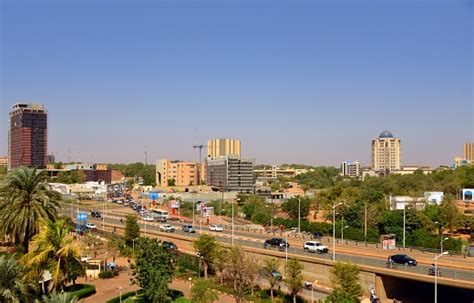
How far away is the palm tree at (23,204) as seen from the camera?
33.3 metres

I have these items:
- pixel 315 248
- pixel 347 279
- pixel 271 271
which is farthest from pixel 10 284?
pixel 315 248

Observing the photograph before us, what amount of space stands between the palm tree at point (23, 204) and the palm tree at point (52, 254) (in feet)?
9.08

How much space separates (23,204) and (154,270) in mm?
10514

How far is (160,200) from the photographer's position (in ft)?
441

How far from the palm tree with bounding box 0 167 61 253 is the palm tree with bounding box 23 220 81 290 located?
2.77 metres

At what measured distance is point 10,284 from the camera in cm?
2550

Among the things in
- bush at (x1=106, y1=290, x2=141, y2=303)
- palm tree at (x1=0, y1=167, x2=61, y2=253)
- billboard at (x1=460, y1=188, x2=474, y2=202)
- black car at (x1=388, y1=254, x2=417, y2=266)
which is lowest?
bush at (x1=106, y1=290, x2=141, y2=303)

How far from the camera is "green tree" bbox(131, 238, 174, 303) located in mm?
38938

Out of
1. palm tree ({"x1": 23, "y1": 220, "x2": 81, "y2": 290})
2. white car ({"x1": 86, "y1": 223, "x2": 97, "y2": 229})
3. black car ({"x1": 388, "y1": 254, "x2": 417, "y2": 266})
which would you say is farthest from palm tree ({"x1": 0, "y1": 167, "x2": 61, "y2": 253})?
white car ({"x1": 86, "y1": 223, "x2": 97, "y2": 229})

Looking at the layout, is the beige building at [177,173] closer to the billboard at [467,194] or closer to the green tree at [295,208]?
the green tree at [295,208]

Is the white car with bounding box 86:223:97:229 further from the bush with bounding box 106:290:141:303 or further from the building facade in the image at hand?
the building facade

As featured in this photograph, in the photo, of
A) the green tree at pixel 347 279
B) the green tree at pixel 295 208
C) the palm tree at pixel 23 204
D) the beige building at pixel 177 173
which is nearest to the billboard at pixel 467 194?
the green tree at pixel 295 208

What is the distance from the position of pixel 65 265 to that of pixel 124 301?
11554 millimetres

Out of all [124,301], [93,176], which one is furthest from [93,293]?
[93,176]
